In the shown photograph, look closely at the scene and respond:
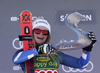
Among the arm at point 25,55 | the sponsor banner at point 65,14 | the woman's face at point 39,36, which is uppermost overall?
the sponsor banner at point 65,14

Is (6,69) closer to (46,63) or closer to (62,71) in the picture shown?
(62,71)

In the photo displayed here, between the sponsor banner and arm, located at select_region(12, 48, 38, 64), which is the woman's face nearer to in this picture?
arm, located at select_region(12, 48, 38, 64)

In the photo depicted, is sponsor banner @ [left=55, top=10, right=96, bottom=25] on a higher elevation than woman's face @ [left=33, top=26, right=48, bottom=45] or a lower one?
higher

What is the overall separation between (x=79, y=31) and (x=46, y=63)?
419 mm

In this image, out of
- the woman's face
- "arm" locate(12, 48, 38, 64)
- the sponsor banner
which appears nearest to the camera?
"arm" locate(12, 48, 38, 64)

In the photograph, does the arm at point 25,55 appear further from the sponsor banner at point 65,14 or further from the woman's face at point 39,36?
the sponsor banner at point 65,14

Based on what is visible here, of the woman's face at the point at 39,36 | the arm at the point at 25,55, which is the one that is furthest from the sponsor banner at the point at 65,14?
the arm at the point at 25,55

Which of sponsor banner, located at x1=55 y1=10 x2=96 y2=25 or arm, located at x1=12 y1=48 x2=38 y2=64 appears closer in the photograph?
arm, located at x1=12 y1=48 x2=38 y2=64

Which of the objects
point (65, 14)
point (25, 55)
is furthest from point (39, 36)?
point (65, 14)

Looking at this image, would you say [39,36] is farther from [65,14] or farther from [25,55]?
[65,14]

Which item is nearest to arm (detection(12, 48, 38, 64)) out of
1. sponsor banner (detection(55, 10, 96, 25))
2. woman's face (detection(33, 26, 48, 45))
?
woman's face (detection(33, 26, 48, 45))

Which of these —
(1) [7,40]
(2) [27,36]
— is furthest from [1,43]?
(2) [27,36]

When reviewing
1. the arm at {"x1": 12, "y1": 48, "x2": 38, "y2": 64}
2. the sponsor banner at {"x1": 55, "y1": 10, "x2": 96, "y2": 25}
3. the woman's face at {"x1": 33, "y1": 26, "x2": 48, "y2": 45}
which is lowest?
the arm at {"x1": 12, "y1": 48, "x2": 38, "y2": 64}

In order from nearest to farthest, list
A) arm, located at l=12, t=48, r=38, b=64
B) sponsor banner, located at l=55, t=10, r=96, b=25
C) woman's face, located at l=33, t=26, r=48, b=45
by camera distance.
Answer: arm, located at l=12, t=48, r=38, b=64 < woman's face, located at l=33, t=26, r=48, b=45 < sponsor banner, located at l=55, t=10, r=96, b=25
